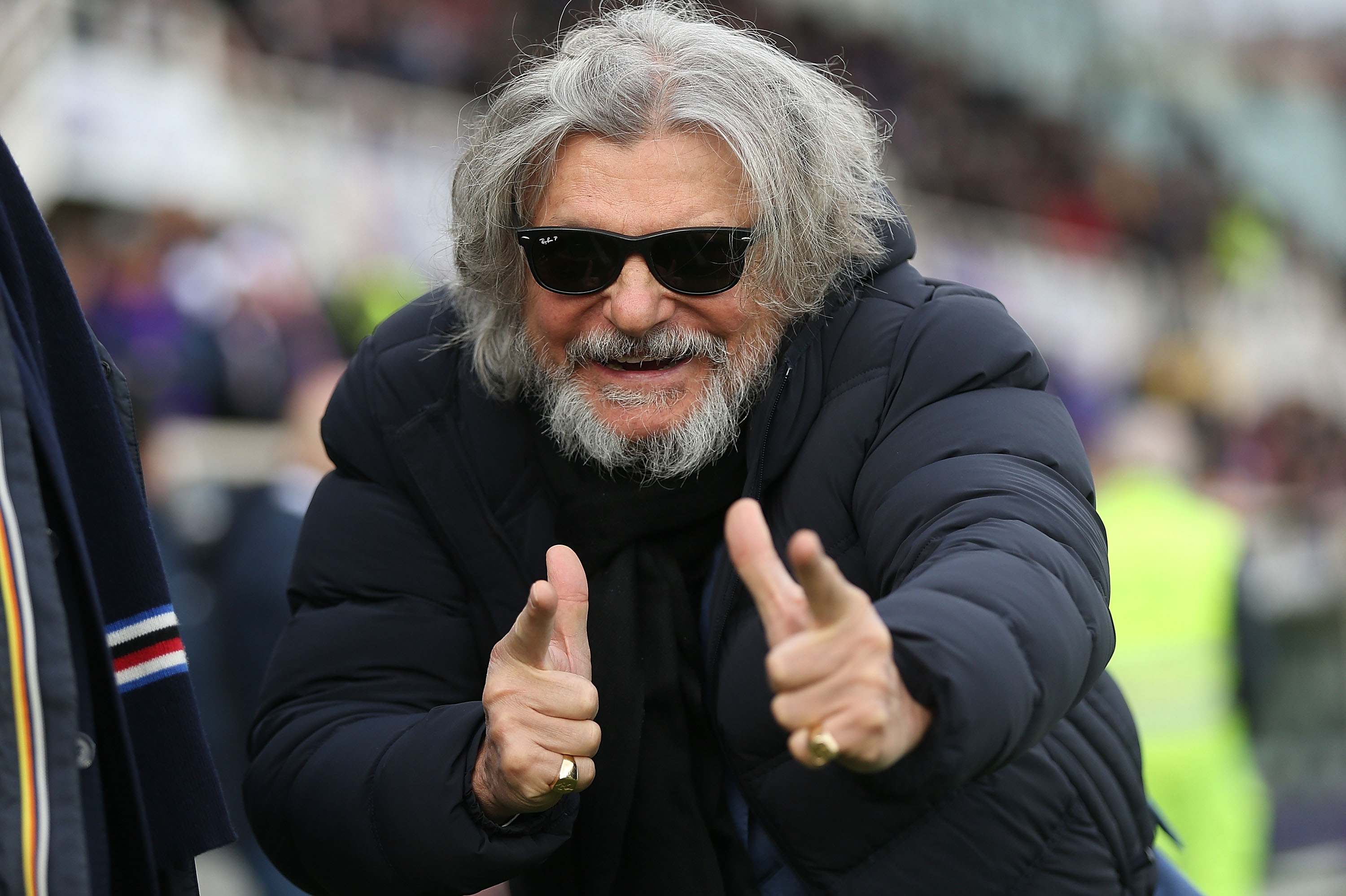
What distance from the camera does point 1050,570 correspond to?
1729 mm

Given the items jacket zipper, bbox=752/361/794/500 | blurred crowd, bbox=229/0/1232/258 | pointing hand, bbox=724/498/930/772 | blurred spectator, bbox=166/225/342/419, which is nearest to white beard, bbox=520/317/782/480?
jacket zipper, bbox=752/361/794/500

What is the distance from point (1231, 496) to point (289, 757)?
8839 millimetres

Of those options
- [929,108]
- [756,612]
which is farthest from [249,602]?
[929,108]

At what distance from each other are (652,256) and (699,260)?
0.07 meters

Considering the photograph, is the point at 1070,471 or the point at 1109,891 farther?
the point at 1109,891

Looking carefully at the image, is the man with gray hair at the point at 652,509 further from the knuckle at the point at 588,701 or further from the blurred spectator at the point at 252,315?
the blurred spectator at the point at 252,315

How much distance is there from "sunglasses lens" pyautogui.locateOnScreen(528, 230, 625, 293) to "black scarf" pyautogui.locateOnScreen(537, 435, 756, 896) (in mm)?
331

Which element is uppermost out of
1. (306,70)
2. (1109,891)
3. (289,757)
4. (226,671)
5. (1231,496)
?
(306,70)

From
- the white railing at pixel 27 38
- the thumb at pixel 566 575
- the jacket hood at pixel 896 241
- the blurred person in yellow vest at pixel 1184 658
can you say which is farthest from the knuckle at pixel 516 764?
the white railing at pixel 27 38

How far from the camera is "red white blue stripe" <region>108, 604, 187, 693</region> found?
1874mm

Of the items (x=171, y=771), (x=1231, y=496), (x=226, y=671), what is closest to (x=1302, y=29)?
(x=1231, y=496)

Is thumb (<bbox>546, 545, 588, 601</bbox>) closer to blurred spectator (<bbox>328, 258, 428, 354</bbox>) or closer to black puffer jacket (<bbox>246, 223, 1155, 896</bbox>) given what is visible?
black puffer jacket (<bbox>246, 223, 1155, 896</bbox>)

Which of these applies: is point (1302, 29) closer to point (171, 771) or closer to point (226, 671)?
point (226, 671)

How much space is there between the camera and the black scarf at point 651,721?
7.13 feet
